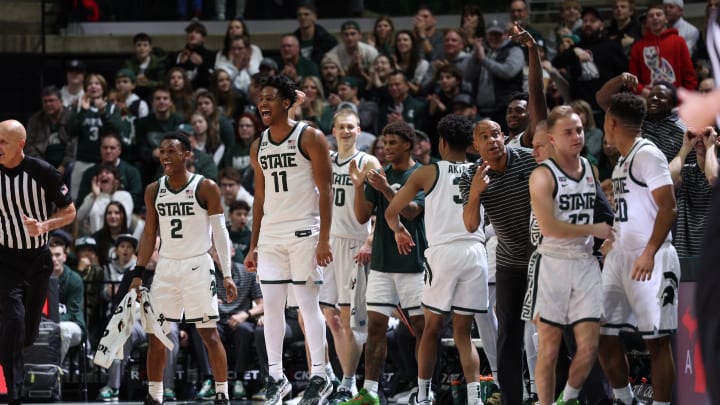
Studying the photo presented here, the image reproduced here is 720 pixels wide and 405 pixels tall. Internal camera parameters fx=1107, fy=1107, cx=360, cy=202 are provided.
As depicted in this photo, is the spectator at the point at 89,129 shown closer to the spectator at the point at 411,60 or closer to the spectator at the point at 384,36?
the spectator at the point at 384,36

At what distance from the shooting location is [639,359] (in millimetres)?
9102

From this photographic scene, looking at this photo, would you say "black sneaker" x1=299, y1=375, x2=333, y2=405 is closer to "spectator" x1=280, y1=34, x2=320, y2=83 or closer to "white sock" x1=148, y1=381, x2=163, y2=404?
"white sock" x1=148, y1=381, x2=163, y2=404

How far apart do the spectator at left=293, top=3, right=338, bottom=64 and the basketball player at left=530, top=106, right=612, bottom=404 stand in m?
8.35

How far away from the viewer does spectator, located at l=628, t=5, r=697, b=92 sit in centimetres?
1203

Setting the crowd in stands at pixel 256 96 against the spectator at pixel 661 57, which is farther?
the spectator at pixel 661 57

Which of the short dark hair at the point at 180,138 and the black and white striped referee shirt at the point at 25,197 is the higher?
the short dark hair at the point at 180,138

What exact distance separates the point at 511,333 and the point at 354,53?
7292 mm

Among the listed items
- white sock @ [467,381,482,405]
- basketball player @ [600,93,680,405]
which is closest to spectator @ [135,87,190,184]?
white sock @ [467,381,482,405]

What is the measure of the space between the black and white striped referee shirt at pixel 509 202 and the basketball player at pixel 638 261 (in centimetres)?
88

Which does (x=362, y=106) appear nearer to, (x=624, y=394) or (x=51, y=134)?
(x=51, y=134)

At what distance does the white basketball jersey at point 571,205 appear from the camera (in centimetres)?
646

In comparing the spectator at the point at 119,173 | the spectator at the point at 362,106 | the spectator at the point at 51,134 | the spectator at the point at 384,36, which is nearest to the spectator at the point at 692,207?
the spectator at the point at 362,106

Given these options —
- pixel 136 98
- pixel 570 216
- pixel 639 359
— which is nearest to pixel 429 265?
pixel 570 216

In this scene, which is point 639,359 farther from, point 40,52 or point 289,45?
point 40,52
